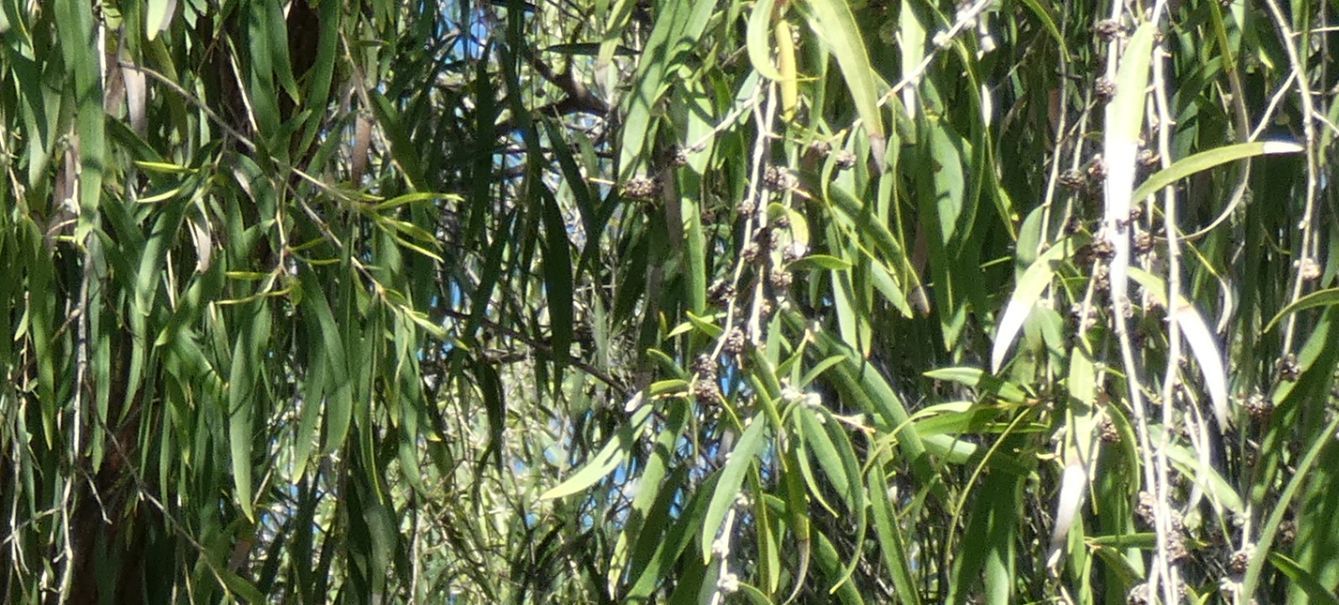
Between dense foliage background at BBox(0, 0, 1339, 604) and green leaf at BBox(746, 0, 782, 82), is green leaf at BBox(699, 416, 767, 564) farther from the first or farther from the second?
green leaf at BBox(746, 0, 782, 82)

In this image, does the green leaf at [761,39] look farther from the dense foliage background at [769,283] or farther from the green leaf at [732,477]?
the green leaf at [732,477]

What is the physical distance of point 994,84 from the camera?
3.90 ft

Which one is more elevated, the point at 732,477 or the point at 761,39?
the point at 761,39

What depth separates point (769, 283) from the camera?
803 millimetres

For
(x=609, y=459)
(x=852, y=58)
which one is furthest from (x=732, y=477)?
(x=852, y=58)

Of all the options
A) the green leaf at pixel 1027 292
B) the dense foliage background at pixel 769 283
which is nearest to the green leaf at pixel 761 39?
the dense foliage background at pixel 769 283

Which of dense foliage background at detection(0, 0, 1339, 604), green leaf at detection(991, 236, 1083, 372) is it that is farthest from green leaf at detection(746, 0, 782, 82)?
green leaf at detection(991, 236, 1083, 372)

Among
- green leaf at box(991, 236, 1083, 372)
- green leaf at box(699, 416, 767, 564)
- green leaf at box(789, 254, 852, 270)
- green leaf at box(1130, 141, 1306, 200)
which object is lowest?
green leaf at box(699, 416, 767, 564)

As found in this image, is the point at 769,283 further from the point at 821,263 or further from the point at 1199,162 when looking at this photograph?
the point at 1199,162

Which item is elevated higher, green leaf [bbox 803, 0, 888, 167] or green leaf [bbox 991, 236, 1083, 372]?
green leaf [bbox 803, 0, 888, 167]

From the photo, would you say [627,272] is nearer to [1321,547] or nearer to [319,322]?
[319,322]

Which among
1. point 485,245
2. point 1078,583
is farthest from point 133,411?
point 1078,583

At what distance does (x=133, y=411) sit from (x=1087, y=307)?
0.88 metres

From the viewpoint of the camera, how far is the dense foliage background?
783 mm
